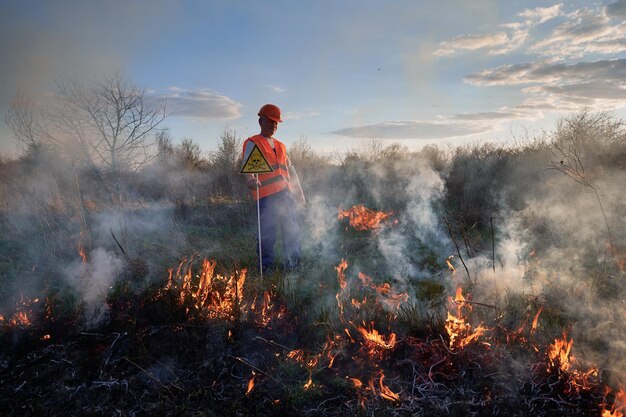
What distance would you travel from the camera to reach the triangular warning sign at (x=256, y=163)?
4969 millimetres

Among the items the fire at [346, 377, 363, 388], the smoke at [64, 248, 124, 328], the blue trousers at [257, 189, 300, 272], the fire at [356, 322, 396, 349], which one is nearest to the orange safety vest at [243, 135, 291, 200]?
the blue trousers at [257, 189, 300, 272]

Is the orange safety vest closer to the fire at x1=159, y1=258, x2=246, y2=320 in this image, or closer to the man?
the man

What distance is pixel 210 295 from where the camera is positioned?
14.2 ft

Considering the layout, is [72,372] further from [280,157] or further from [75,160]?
[75,160]

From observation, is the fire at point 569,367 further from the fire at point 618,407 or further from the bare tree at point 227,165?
the bare tree at point 227,165

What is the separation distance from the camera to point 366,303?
418cm

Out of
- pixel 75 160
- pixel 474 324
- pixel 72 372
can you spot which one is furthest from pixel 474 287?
pixel 75 160

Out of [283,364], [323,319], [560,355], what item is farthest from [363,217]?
[560,355]

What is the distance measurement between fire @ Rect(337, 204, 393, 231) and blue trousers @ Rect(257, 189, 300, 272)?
102 inches

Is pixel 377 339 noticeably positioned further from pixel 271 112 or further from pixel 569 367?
pixel 271 112

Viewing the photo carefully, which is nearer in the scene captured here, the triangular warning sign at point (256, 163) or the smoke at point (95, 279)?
the smoke at point (95, 279)

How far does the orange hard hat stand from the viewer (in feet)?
17.2

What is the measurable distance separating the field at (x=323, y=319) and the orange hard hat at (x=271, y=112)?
2132 mm

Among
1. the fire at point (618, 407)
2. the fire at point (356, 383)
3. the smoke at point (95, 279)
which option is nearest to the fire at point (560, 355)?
the fire at point (618, 407)
